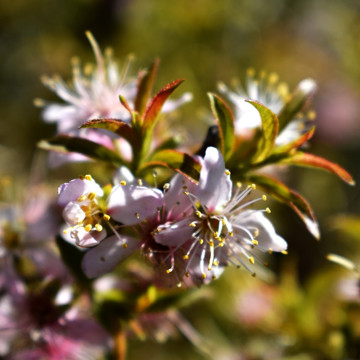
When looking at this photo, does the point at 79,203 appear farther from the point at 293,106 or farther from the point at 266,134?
the point at 293,106

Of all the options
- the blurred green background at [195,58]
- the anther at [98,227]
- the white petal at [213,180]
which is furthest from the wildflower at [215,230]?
the blurred green background at [195,58]

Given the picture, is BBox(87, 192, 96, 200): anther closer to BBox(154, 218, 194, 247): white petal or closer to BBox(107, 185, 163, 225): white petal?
BBox(107, 185, 163, 225): white petal

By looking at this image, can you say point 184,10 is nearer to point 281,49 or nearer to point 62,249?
point 281,49

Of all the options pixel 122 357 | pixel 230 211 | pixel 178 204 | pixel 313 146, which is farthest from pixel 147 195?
pixel 313 146

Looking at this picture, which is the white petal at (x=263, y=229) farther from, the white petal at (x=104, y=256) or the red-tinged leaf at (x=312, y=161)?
the white petal at (x=104, y=256)

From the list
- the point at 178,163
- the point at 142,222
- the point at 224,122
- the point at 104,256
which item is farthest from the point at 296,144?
the point at 104,256
